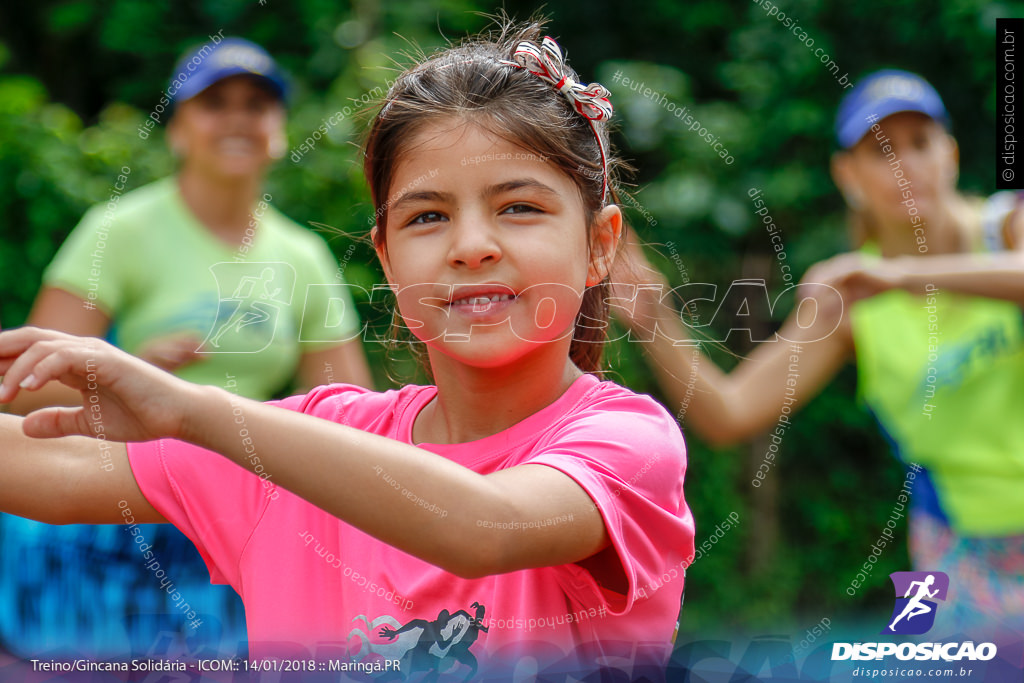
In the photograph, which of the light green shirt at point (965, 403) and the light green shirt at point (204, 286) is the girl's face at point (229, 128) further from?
the light green shirt at point (965, 403)

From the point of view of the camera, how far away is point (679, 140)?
4094 millimetres

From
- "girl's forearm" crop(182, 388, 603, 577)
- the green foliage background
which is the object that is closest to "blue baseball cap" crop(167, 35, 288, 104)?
the green foliage background

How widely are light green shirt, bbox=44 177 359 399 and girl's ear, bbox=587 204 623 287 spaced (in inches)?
53.0

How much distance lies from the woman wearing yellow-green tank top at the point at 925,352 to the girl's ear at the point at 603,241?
777 mm

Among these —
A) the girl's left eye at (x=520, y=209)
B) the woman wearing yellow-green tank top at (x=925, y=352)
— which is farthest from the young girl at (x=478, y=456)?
the woman wearing yellow-green tank top at (x=925, y=352)

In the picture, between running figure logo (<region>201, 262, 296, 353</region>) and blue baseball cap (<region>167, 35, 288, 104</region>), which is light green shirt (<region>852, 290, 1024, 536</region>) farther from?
blue baseball cap (<region>167, 35, 288, 104</region>)

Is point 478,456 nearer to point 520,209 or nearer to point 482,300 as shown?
point 482,300

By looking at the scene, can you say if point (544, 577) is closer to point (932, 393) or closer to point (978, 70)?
point (932, 393)

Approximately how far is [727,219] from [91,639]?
2.80 m

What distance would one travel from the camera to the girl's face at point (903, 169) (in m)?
2.83

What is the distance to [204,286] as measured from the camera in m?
2.67

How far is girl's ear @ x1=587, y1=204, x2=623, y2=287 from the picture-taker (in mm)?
1500

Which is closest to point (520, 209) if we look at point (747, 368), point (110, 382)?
point (110, 382)

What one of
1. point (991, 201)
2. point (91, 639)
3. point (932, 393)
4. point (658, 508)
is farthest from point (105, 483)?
point (991, 201)
